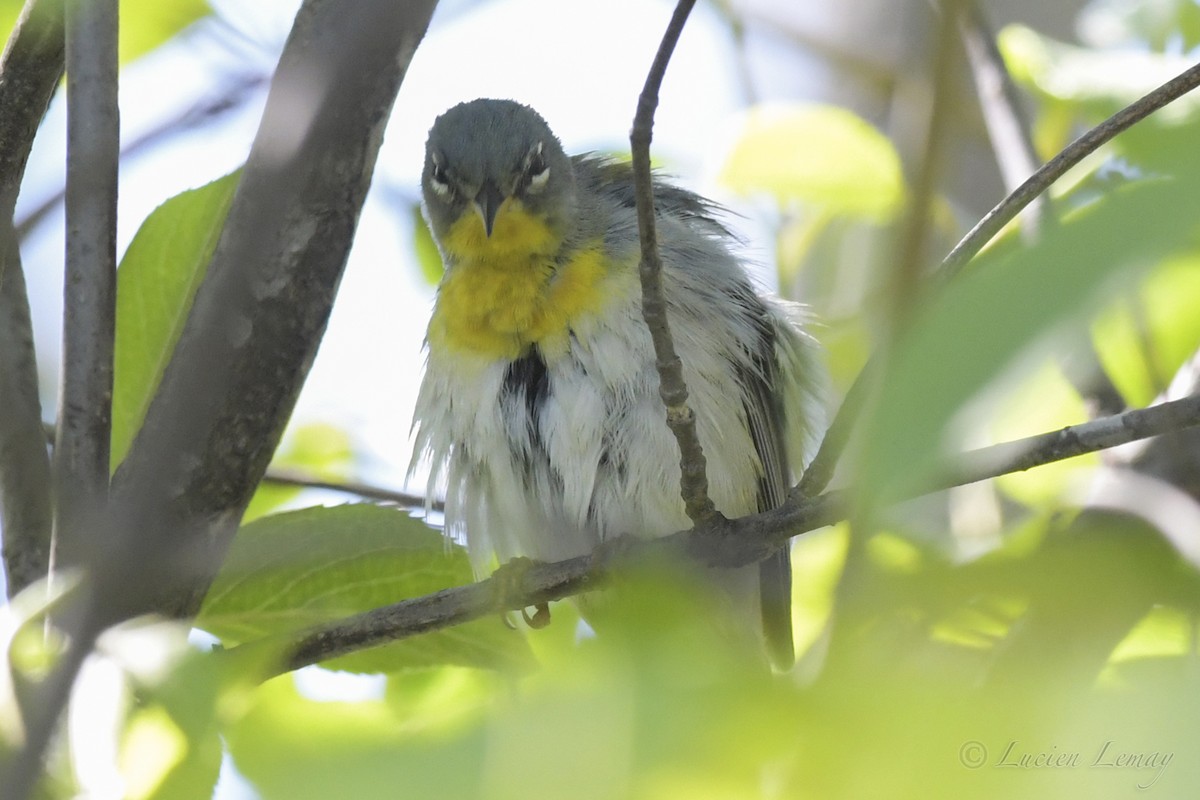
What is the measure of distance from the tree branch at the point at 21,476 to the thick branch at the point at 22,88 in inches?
5.9

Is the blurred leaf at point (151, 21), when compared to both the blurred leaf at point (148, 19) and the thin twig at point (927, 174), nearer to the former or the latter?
the blurred leaf at point (148, 19)

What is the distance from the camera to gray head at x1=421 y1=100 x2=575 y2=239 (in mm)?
A: 4219

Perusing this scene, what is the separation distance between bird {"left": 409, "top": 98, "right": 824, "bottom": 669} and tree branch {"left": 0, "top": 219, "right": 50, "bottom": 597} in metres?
Answer: 1.49

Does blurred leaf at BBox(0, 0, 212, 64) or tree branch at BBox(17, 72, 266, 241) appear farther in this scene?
blurred leaf at BBox(0, 0, 212, 64)

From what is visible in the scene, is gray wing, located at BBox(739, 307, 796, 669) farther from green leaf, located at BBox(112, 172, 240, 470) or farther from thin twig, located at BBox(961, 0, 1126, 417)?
green leaf, located at BBox(112, 172, 240, 470)

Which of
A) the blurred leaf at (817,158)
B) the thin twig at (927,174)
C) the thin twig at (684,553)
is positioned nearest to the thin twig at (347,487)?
the thin twig at (684,553)

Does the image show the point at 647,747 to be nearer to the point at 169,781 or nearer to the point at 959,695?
the point at 959,695

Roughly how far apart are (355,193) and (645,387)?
3.60ft

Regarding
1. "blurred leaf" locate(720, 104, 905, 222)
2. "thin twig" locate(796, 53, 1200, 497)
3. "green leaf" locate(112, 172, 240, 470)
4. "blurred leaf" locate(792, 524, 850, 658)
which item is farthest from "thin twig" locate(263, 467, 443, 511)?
"thin twig" locate(796, 53, 1200, 497)

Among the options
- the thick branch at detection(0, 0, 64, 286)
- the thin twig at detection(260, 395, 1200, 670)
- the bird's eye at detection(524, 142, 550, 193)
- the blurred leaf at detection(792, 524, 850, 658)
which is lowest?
the blurred leaf at detection(792, 524, 850, 658)

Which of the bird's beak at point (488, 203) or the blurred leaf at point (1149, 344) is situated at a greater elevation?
the bird's beak at point (488, 203)

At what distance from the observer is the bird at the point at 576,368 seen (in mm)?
3861

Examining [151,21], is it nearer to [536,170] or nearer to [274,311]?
[274,311]

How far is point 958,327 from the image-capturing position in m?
0.74
